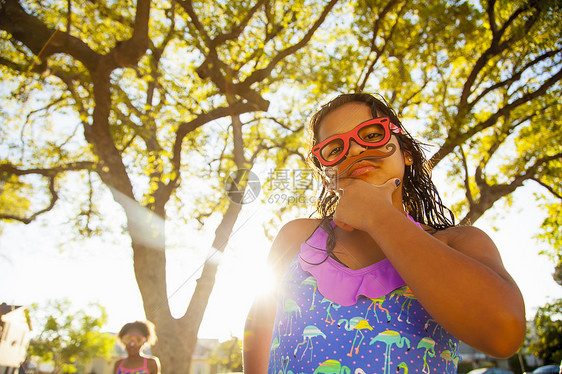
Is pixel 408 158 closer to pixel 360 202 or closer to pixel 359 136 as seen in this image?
pixel 359 136

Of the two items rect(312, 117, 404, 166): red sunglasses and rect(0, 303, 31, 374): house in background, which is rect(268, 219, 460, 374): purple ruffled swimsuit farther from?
rect(0, 303, 31, 374): house in background

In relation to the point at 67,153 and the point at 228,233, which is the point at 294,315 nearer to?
the point at 228,233

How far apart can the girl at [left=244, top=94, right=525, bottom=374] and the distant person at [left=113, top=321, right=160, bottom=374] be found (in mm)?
5314

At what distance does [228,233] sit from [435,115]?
569 centimetres

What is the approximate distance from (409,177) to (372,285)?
2.20 ft

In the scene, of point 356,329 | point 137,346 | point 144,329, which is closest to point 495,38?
point 356,329

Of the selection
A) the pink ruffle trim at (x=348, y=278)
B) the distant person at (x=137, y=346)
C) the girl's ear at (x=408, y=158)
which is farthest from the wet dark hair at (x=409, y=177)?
the distant person at (x=137, y=346)

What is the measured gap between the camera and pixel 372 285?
940 millimetres

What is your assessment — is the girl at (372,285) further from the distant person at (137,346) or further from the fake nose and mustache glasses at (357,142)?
the distant person at (137,346)

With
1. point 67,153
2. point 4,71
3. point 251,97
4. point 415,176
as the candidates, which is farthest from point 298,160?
point 415,176

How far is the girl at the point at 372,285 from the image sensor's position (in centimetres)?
73

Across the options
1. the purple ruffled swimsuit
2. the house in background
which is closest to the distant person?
the purple ruffled swimsuit

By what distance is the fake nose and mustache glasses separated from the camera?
111 centimetres

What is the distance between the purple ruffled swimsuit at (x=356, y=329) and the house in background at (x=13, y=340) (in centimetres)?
2410
